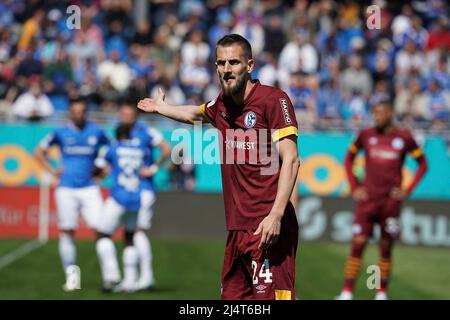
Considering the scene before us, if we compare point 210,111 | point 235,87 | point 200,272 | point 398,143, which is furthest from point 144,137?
point 235,87

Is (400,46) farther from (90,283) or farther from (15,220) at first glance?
(90,283)

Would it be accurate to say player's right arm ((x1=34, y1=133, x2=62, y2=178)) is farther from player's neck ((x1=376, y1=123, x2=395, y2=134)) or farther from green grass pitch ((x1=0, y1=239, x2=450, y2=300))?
player's neck ((x1=376, y1=123, x2=395, y2=134))

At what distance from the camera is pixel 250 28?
24766mm

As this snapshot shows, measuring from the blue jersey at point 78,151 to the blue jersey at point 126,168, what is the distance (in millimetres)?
368

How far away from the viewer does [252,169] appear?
7914 mm

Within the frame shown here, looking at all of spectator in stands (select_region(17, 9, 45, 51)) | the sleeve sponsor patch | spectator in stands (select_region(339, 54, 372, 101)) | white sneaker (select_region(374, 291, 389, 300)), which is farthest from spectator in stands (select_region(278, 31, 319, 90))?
the sleeve sponsor patch

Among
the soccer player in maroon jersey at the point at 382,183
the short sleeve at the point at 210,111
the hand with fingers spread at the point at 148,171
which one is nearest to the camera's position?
the short sleeve at the point at 210,111

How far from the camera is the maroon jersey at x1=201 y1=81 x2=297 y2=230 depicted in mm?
7812

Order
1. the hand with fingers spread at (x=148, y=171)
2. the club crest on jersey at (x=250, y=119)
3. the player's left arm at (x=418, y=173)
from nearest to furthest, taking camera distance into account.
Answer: the club crest on jersey at (x=250, y=119), the player's left arm at (x=418, y=173), the hand with fingers spread at (x=148, y=171)

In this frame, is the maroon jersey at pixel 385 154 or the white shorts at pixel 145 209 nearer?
the maroon jersey at pixel 385 154

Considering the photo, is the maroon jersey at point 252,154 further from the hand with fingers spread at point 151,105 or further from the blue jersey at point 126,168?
the blue jersey at point 126,168

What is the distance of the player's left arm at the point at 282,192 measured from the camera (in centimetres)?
737

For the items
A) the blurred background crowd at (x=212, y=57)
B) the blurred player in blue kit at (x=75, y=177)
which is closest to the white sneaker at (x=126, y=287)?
the blurred player in blue kit at (x=75, y=177)

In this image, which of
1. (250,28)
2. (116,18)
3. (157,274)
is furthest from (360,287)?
(116,18)
